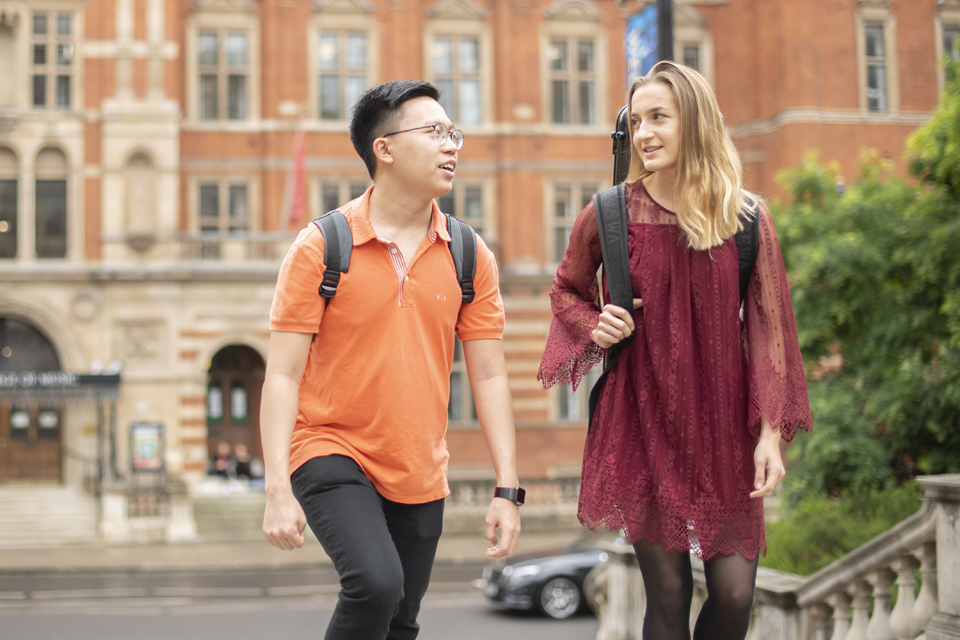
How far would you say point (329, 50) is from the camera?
89.5ft

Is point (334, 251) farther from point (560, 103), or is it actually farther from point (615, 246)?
point (560, 103)

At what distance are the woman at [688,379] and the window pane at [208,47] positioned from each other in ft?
84.1

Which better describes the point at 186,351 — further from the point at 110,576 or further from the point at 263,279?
the point at 110,576

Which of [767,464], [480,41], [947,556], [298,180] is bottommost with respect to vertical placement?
[947,556]

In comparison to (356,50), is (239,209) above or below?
below

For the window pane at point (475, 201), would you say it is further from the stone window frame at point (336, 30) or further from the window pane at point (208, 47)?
the window pane at point (208, 47)

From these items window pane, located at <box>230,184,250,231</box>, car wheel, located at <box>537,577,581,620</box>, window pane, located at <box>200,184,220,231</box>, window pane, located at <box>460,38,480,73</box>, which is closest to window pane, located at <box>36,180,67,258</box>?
window pane, located at <box>200,184,220,231</box>

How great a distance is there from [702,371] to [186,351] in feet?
77.5

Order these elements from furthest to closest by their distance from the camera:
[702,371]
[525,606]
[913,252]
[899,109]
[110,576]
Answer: [899,109], [110,576], [525,606], [913,252], [702,371]

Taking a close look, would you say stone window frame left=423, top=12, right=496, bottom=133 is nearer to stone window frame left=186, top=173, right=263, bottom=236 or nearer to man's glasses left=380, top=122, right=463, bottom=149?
stone window frame left=186, top=173, right=263, bottom=236

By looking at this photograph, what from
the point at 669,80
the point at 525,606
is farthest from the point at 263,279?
the point at 669,80

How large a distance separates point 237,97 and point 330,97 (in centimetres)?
250

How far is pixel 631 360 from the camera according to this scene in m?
3.17

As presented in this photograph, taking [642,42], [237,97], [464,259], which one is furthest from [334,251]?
[237,97]
